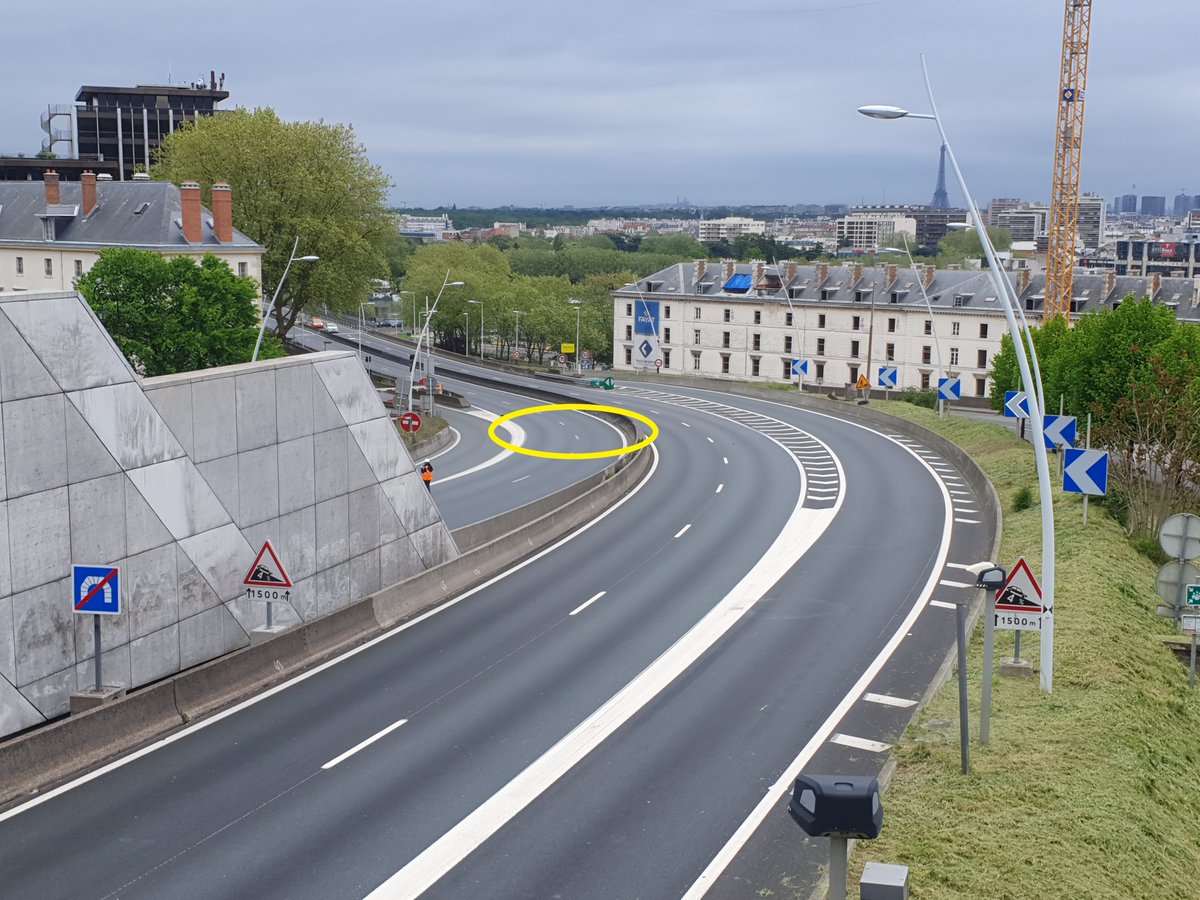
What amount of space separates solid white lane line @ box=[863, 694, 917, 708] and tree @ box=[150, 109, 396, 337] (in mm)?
67463

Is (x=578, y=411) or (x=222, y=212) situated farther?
(x=578, y=411)

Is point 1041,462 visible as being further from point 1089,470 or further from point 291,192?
point 291,192

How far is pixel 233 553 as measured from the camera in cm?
2369

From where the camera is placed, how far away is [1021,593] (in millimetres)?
19922

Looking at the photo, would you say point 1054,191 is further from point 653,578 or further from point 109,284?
point 653,578

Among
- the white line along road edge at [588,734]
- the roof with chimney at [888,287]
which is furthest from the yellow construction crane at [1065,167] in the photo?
the white line along road edge at [588,734]

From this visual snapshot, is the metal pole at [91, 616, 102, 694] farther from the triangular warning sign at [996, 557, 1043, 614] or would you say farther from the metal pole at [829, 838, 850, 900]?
the triangular warning sign at [996, 557, 1043, 614]

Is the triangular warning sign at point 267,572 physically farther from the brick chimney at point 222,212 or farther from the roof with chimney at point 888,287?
the roof with chimney at point 888,287

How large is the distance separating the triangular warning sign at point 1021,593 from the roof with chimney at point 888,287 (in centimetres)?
8245

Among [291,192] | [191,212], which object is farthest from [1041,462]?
[291,192]

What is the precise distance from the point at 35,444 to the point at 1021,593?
49.2ft

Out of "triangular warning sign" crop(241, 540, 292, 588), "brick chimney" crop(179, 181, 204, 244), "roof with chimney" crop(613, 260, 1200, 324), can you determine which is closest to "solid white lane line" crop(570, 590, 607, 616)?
"triangular warning sign" crop(241, 540, 292, 588)

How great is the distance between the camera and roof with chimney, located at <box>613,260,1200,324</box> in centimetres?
10644

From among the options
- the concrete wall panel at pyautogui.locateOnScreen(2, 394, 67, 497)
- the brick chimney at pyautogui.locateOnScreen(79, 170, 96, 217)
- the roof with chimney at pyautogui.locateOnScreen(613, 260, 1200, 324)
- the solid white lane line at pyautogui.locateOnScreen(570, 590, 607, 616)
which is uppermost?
the brick chimney at pyautogui.locateOnScreen(79, 170, 96, 217)
